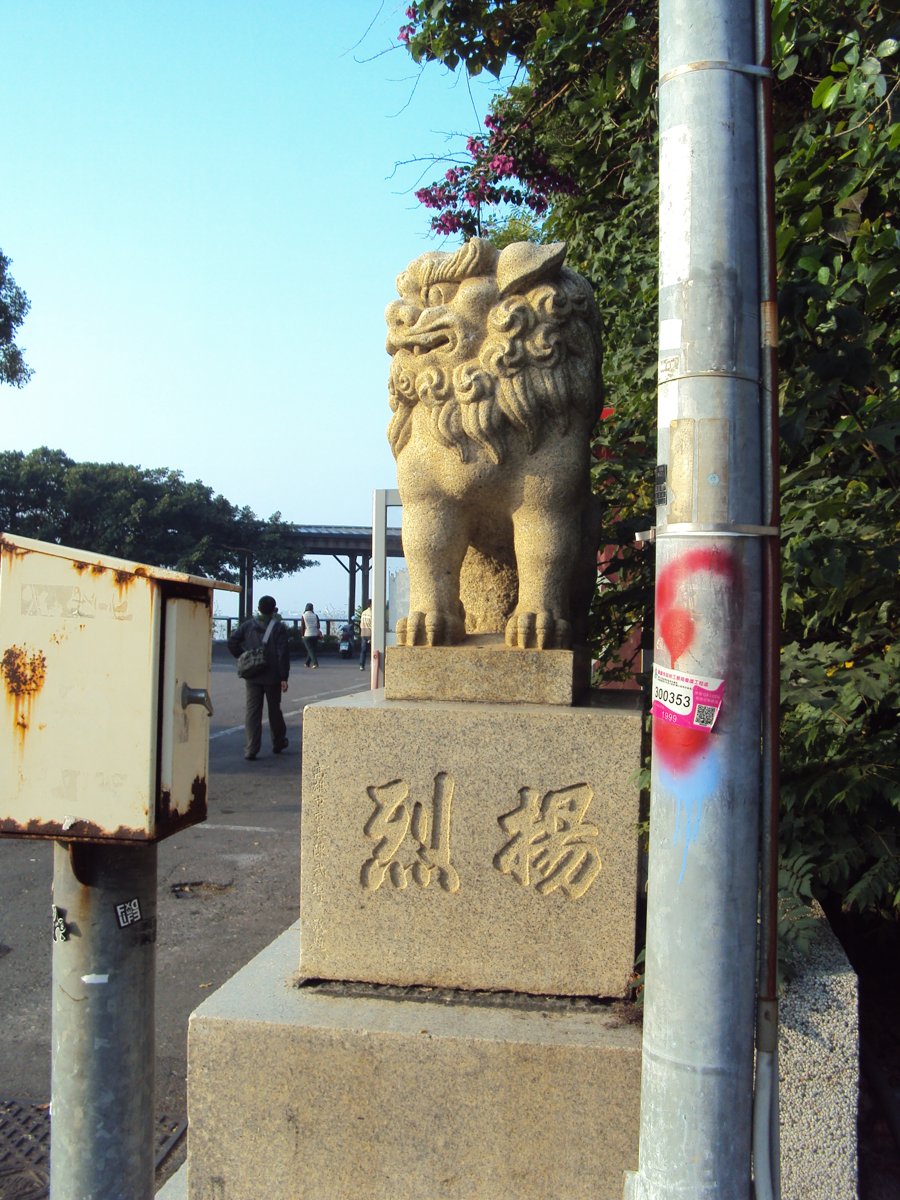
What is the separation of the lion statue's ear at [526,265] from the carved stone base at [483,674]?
103 cm

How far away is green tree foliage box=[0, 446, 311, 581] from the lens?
107ft

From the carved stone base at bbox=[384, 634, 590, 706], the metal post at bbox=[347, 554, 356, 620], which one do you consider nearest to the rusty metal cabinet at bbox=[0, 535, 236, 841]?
the carved stone base at bbox=[384, 634, 590, 706]

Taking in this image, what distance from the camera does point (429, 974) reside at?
2629mm

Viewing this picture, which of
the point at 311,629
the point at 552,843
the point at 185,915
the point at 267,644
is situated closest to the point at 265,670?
the point at 267,644

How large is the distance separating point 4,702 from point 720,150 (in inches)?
53.7

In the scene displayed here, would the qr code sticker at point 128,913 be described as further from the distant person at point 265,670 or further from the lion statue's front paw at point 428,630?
the distant person at point 265,670

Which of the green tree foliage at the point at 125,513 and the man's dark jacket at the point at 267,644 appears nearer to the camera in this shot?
the man's dark jacket at the point at 267,644

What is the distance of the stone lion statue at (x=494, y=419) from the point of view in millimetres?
2877

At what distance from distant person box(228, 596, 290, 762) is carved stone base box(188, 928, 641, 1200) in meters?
7.41

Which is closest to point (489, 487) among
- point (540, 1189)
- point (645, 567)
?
point (645, 567)

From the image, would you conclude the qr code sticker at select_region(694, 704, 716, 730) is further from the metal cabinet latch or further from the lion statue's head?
the lion statue's head

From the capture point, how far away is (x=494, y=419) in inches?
113

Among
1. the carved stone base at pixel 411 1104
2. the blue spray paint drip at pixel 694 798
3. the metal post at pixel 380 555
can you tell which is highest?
the metal post at pixel 380 555

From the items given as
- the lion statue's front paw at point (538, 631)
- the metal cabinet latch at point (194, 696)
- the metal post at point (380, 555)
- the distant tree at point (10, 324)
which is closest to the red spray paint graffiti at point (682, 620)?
the metal cabinet latch at point (194, 696)
